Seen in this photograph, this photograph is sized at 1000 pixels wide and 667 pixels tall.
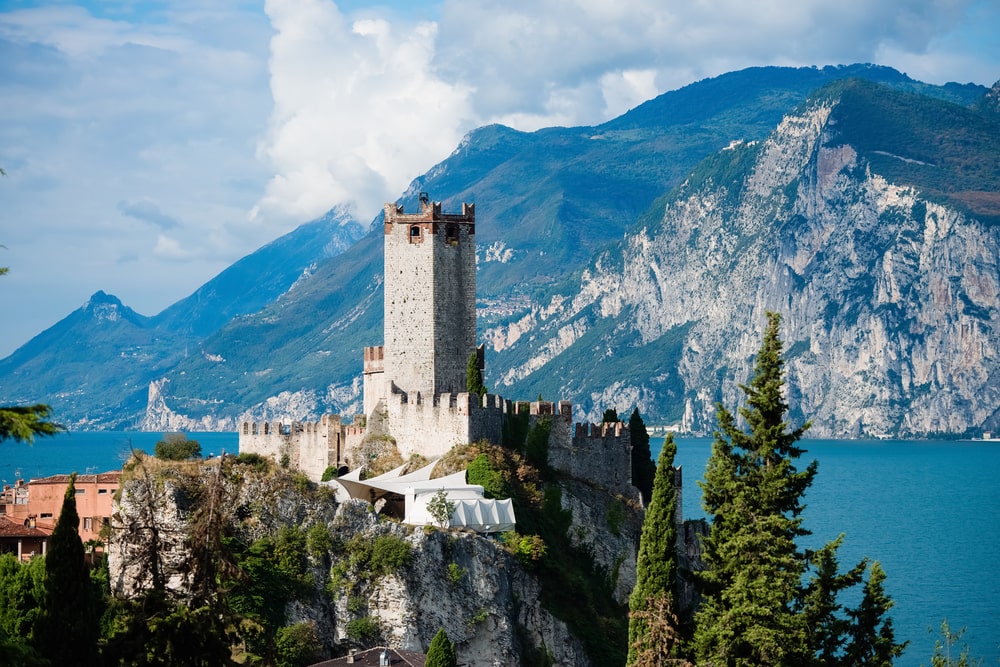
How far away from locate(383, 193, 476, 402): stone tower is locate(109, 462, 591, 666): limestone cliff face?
12.4 meters

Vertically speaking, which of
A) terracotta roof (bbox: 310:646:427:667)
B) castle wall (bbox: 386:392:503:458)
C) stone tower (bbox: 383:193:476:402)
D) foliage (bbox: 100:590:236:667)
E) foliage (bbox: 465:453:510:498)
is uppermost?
stone tower (bbox: 383:193:476:402)

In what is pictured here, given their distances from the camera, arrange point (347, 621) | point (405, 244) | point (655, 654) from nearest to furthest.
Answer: point (655, 654)
point (347, 621)
point (405, 244)

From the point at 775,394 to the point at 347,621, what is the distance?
2269 cm

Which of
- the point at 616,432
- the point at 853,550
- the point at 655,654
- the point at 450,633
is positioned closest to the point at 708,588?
the point at 655,654

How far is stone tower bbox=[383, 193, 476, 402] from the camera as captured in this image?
72.8 m

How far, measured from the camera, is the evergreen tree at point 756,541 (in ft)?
136

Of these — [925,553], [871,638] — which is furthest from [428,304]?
[925,553]

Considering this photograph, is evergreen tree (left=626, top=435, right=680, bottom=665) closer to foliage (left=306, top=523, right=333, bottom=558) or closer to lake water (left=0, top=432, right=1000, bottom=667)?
foliage (left=306, top=523, right=333, bottom=558)

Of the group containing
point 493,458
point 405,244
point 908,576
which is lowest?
point 908,576

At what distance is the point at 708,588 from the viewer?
43625 millimetres

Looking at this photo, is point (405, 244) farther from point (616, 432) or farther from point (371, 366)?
point (616, 432)

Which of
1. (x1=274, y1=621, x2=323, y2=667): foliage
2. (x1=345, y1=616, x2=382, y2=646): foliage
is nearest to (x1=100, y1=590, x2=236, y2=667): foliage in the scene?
(x1=274, y1=621, x2=323, y2=667): foliage

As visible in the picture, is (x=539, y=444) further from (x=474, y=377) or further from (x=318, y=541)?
(x=318, y=541)

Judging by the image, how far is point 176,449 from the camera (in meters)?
69.7
